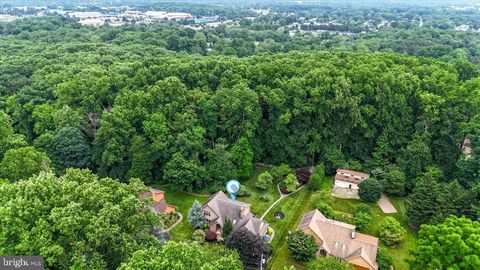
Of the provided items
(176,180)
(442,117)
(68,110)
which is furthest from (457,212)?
(68,110)

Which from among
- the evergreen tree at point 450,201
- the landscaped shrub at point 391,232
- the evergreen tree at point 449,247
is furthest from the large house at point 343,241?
the evergreen tree at point 450,201

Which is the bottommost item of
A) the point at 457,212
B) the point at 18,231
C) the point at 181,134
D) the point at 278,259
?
the point at 278,259

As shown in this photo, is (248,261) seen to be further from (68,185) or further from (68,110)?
(68,110)

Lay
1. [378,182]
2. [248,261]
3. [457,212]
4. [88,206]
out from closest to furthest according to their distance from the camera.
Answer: [88,206]
[248,261]
[457,212]
[378,182]

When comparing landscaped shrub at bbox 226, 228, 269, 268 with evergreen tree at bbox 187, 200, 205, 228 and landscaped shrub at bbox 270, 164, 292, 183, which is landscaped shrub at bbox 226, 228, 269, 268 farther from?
landscaped shrub at bbox 270, 164, 292, 183

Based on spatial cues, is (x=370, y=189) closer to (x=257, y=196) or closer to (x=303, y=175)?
(x=303, y=175)
